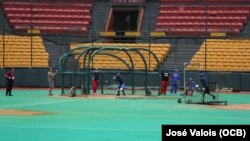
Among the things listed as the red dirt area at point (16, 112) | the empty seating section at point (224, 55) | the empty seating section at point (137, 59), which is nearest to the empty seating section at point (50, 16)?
the empty seating section at point (137, 59)

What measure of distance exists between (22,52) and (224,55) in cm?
1682

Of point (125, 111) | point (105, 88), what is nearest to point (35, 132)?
point (125, 111)

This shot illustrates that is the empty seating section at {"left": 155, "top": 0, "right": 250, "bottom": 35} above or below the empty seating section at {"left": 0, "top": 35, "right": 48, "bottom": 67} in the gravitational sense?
above

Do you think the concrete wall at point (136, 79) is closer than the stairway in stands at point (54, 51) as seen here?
Yes

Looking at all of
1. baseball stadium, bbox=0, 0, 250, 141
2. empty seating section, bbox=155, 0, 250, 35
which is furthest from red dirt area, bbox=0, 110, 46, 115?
empty seating section, bbox=155, 0, 250, 35

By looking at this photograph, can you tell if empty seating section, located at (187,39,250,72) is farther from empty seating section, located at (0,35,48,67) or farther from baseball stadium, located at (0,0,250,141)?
empty seating section, located at (0,35,48,67)

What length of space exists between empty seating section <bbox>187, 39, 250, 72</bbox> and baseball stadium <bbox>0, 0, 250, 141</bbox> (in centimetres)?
8

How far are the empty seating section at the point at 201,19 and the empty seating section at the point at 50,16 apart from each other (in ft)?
23.7

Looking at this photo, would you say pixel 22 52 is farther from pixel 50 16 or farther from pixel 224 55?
pixel 224 55

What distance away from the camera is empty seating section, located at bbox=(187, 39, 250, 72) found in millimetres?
46156

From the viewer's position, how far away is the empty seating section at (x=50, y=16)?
53438 mm

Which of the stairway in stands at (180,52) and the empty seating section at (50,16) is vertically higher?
the empty seating section at (50,16)

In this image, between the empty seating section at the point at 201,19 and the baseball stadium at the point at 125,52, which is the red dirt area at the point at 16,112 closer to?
the baseball stadium at the point at 125,52

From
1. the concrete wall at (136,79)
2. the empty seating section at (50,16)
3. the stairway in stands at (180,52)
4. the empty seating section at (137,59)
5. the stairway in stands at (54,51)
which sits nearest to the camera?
the concrete wall at (136,79)
